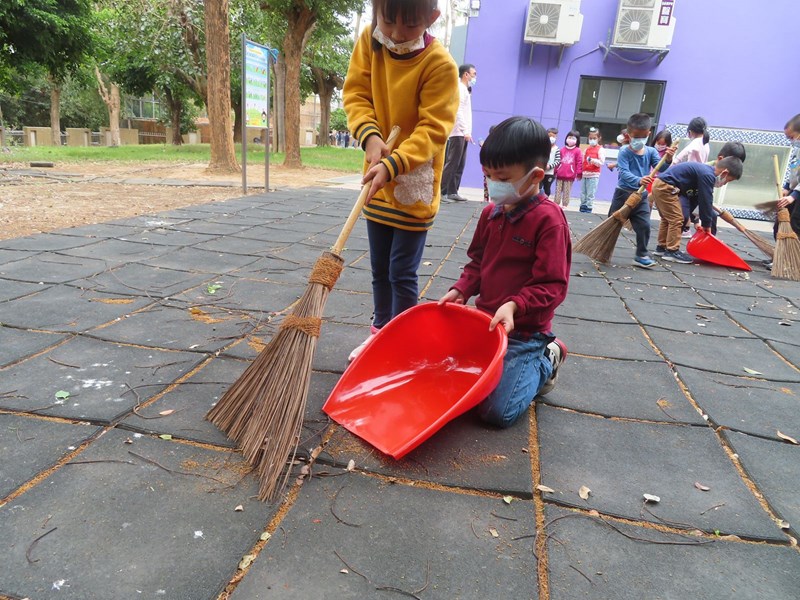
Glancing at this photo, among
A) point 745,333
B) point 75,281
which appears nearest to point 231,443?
point 75,281

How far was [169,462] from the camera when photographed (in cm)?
153

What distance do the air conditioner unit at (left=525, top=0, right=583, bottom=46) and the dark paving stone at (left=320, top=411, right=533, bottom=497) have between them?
1009 centimetres

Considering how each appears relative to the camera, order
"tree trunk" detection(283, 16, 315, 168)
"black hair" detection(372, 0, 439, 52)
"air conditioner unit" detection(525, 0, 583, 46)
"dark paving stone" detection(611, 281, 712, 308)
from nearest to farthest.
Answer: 1. "black hair" detection(372, 0, 439, 52)
2. "dark paving stone" detection(611, 281, 712, 308)
3. "air conditioner unit" detection(525, 0, 583, 46)
4. "tree trunk" detection(283, 16, 315, 168)

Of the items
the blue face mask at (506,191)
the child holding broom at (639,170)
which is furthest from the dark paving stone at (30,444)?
the child holding broom at (639,170)

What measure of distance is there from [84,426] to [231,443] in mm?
479

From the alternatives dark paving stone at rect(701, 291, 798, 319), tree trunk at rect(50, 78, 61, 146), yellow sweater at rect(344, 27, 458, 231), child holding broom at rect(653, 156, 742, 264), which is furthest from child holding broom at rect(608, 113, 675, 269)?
tree trunk at rect(50, 78, 61, 146)

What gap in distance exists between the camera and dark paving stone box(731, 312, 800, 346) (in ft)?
10.0

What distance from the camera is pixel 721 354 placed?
8.92 ft

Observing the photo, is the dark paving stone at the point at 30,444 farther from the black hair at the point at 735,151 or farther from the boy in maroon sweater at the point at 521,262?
the black hair at the point at 735,151

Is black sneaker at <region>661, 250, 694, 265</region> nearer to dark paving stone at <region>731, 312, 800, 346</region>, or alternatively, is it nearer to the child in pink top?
dark paving stone at <region>731, 312, 800, 346</region>

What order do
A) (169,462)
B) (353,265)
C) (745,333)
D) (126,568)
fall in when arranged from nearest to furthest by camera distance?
(126,568) → (169,462) → (745,333) → (353,265)

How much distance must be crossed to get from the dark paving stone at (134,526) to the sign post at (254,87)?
20.6 ft

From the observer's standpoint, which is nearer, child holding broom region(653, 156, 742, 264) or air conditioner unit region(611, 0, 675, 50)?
child holding broom region(653, 156, 742, 264)

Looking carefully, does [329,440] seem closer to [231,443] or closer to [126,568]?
[231,443]
